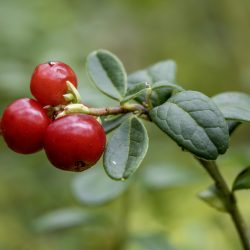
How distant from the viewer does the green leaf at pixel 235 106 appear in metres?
1.40

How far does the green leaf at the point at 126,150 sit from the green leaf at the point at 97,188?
39.0 inches

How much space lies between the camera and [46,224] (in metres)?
2.62

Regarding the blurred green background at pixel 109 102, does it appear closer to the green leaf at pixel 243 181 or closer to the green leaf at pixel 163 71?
Result: the green leaf at pixel 163 71

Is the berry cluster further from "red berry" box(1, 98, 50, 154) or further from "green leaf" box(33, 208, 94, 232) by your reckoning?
"green leaf" box(33, 208, 94, 232)

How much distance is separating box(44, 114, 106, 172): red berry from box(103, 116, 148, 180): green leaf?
6 cm

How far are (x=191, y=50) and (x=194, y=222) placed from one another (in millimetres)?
2595

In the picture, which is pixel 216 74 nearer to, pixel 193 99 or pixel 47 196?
pixel 47 196

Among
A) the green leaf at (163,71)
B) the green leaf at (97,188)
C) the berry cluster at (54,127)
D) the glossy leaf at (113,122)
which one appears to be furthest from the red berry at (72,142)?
the green leaf at (97,188)

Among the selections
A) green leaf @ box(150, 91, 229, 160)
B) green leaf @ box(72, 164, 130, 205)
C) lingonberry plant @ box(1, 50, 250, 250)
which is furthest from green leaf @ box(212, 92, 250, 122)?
green leaf @ box(72, 164, 130, 205)

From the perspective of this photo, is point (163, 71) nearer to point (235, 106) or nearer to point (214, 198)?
point (235, 106)

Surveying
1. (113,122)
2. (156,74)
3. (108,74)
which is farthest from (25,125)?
(156,74)

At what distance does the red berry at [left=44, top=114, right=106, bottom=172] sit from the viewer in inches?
49.3

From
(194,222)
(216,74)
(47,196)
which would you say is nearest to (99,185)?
(194,222)

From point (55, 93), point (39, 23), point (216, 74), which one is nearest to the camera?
point (55, 93)
